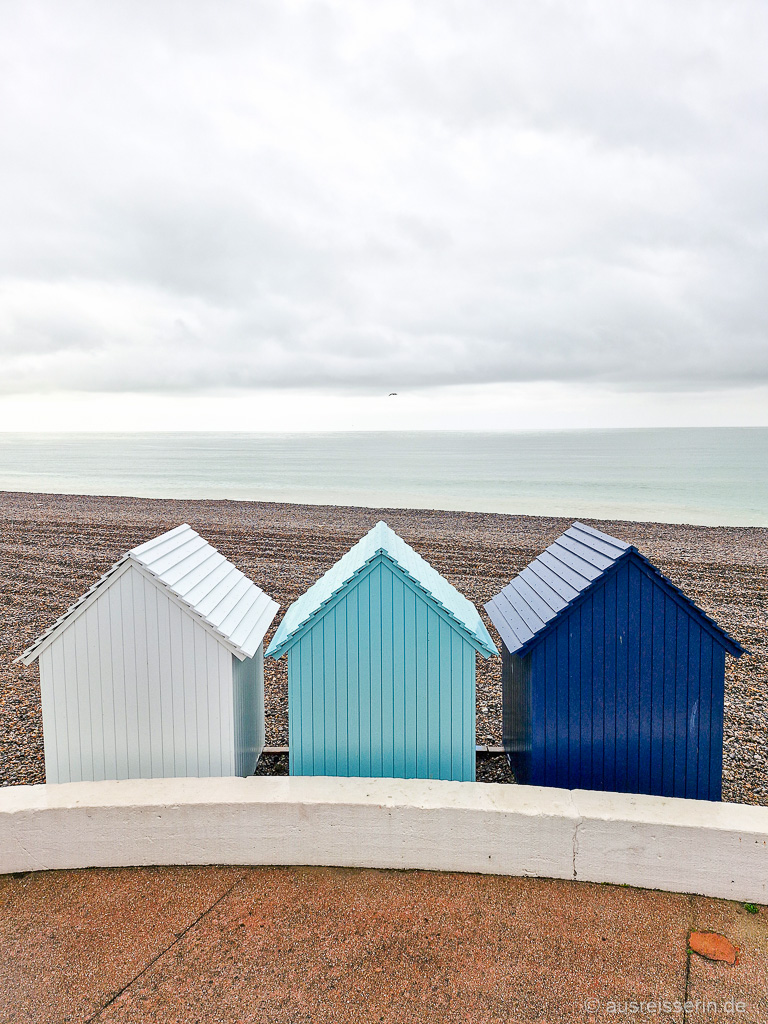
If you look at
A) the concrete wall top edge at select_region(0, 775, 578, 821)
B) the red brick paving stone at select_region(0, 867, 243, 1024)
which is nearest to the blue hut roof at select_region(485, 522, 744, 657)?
the concrete wall top edge at select_region(0, 775, 578, 821)

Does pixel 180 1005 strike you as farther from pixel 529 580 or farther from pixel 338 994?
pixel 529 580

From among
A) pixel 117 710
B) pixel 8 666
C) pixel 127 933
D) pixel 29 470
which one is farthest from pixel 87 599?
pixel 29 470

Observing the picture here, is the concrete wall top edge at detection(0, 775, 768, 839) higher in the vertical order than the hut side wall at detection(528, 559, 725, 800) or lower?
lower

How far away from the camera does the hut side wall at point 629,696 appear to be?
17.0 feet

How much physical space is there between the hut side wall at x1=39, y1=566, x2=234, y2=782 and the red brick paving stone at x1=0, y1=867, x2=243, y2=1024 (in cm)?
91

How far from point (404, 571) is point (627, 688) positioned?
1.98 m

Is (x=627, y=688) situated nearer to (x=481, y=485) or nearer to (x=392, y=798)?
(x=392, y=798)

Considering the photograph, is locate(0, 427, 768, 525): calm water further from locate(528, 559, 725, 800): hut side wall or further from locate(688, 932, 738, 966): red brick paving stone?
locate(688, 932, 738, 966): red brick paving stone

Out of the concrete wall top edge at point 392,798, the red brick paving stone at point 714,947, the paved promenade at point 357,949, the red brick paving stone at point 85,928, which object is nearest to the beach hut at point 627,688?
the concrete wall top edge at point 392,798

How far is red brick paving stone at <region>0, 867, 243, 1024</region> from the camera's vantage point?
147 inches

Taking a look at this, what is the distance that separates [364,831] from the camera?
468 cm

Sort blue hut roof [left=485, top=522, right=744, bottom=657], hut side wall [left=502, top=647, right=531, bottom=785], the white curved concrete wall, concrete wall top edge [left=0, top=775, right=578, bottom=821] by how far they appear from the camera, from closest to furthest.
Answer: the white curved concrete wall, concrete wall top edge [left=0, top=775, right=578, bottom=821], blue hut roof [left=485, top=522, right=744, bottom=657], hut side wall [left=502, top=647, right=531, bottom=785]

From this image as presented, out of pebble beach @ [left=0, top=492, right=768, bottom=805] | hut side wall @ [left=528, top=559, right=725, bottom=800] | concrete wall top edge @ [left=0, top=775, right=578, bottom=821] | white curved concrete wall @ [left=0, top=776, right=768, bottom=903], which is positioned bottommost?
pebble beach @ [left=0, top=492, right=768, bottom=805]

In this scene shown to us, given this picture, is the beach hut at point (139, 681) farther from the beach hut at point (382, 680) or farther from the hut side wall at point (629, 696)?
the hut side wall at point (629, 696)
